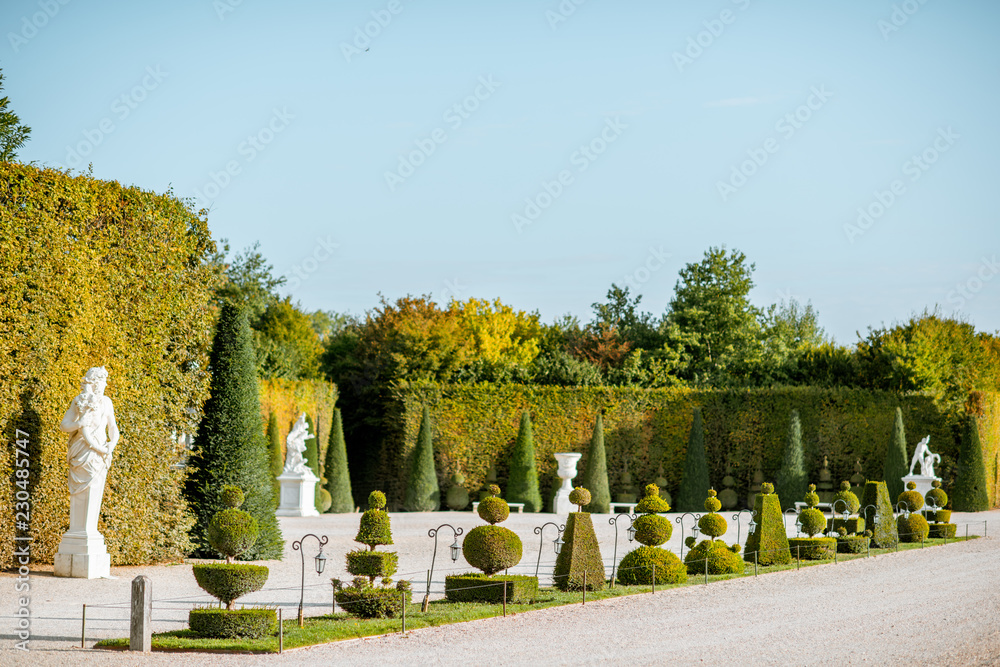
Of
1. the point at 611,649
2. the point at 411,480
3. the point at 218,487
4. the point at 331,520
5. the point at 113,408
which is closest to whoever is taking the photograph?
the point at 611,649

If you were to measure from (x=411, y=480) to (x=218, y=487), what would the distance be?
12.9 metres

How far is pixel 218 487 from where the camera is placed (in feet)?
53.8

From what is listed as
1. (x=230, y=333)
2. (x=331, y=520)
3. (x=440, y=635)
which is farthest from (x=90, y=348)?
(x=331, y=520)

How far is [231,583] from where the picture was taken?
1025cm

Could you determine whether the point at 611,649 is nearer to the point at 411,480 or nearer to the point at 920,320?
the point at 411,480

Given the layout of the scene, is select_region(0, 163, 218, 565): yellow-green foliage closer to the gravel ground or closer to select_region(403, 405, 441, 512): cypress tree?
the gravel ground

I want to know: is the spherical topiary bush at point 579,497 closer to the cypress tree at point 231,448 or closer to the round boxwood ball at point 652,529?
the round boxwood ball at point 652,529

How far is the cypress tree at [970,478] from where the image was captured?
1061 inches

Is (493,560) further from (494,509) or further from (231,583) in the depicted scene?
(231,583)

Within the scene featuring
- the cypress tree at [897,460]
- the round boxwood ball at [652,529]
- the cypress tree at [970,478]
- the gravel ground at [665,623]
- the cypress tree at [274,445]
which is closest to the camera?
the gravel ground at [665,623]

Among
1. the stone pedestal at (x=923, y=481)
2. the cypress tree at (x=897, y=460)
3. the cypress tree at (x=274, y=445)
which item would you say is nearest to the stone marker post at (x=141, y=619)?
the cypress tree at (x=274, y=445)

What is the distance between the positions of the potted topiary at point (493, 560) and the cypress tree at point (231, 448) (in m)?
4.98

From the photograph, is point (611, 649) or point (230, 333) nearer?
point (611, 649)

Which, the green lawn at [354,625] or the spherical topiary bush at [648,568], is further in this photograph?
the spherical topiary bush at [648,568]
